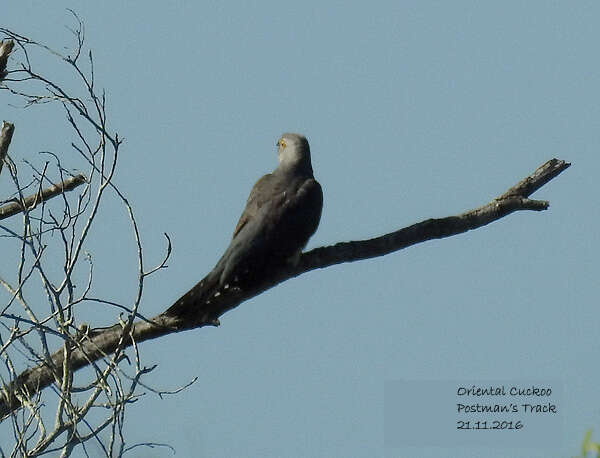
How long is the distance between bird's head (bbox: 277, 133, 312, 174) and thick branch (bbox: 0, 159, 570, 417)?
50.9 inches

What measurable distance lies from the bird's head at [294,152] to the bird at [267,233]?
18mm

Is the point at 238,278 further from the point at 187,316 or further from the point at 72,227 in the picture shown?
the point at 72,227

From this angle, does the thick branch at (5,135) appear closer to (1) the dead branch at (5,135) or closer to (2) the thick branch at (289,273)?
(1) the dead branch at (5,135)

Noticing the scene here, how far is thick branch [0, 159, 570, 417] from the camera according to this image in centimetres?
548

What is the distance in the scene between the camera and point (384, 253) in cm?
629

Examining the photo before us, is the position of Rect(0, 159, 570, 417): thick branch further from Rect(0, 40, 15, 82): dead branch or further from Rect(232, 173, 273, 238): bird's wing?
Rect(0, 40, 15, 82): dead branch

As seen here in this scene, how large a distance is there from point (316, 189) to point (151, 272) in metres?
2.35

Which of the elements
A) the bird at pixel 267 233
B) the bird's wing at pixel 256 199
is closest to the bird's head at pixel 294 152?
the bird at pixel 267 233

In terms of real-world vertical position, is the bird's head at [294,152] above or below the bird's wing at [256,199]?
above

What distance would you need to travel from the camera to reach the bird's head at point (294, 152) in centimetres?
755

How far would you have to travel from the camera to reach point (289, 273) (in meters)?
6.39

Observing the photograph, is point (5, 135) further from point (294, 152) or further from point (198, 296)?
point (294, 152)

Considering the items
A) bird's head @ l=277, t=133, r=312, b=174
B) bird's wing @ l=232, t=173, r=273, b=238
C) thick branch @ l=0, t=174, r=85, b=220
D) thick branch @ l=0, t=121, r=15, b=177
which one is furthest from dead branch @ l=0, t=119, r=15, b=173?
bird's head @ l=277, t=133, r=312, b=174

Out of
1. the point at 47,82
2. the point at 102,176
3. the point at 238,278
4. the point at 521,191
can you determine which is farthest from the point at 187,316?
the point at 521,191
